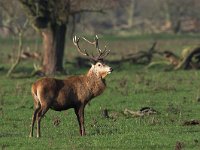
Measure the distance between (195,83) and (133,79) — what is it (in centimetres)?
295

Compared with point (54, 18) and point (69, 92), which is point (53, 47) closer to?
point (54, 18)

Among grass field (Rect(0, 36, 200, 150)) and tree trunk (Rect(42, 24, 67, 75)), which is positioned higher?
tree trunk (Rect(42, 24, 67, 75))

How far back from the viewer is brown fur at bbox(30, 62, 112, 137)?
16.7 metres

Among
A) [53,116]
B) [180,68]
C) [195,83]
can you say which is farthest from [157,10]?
[53,116]

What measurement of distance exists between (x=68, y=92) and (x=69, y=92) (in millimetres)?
38

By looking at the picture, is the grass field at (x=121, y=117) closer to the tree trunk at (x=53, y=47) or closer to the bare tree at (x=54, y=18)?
the tree trunk at (x=53, y=47)

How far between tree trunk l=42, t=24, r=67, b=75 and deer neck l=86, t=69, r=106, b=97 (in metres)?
17.0

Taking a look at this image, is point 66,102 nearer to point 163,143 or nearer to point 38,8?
point 163,143

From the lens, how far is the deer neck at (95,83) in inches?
688

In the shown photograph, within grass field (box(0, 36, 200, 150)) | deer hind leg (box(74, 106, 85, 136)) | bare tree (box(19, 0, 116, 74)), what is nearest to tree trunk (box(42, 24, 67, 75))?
bare tree (box(19, 0, 116, 74))

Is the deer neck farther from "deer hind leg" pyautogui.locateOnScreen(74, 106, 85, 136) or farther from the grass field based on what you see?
the grass field

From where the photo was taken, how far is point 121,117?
19922mm

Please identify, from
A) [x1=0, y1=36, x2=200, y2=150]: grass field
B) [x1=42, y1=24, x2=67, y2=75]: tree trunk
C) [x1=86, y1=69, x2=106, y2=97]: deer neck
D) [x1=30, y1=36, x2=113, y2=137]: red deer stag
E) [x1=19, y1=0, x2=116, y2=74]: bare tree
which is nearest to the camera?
[x1=0, y1=36, x2=200, y2=150]: grass field

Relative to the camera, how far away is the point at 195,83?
97.2ft
